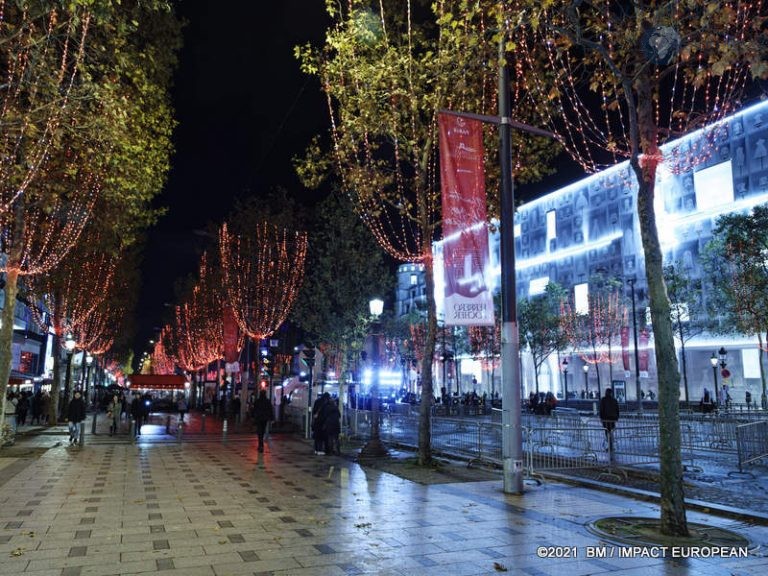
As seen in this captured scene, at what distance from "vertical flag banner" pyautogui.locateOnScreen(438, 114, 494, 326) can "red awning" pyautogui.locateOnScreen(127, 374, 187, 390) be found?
29.8 m

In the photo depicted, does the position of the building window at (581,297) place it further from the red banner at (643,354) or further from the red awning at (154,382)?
the red awning at (154,382)

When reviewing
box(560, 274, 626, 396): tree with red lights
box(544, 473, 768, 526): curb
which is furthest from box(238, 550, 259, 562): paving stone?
box(560, 274, 626, 396): tree with red lights

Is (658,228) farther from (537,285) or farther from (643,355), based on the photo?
(537,285)

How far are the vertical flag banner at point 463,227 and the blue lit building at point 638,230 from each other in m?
27.3

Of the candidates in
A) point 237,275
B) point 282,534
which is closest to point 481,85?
point 282,534

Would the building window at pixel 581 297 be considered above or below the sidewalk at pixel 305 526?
above

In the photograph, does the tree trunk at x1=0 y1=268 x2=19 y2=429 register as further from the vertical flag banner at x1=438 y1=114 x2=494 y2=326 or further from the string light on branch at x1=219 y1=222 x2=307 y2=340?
the string light on branch at x1=219 y1=222 x2=307 y2=340

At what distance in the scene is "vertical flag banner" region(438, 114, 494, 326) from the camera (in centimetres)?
1067

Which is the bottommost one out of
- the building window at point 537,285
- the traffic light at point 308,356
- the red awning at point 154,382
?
the red awning at point 154,382

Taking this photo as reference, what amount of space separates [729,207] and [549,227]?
2109cm

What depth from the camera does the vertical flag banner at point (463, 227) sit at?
10.7 meters

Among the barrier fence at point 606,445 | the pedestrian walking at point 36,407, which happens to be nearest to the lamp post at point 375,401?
the barrier fence at point 606,445

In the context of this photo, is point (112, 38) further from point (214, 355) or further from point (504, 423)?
point (214, 355)

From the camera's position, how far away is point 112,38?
1315 cm
